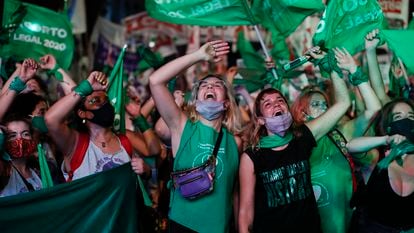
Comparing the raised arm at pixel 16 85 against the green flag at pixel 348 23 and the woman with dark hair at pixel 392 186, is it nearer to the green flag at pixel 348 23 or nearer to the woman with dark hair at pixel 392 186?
the green flag at pixel 348 23

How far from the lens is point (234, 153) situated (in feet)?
16.2

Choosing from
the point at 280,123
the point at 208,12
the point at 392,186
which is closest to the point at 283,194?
the point at 280,123

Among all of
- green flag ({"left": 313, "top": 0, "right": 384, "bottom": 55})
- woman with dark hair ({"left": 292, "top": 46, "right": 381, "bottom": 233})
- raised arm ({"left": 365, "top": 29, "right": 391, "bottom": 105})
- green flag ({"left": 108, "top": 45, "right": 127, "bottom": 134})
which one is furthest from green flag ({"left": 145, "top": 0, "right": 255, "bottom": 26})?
woman with dark hair ({"left": 292, "top": 46, "right": 381, "bottom": 233})

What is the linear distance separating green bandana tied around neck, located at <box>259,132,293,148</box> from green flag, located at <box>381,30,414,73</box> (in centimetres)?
117

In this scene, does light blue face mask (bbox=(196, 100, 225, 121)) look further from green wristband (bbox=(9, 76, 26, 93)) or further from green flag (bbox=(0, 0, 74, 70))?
green flag (bbox=(0, 0, 74, 70))

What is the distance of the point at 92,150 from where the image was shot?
527cm

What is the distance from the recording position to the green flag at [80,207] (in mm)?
4480

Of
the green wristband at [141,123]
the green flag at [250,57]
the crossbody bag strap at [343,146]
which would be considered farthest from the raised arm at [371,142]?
the green flag at [250,57]

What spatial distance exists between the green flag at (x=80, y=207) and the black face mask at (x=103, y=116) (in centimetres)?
58

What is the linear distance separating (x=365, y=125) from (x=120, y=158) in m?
2.05

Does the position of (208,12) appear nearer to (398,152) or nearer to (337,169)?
(337,169)

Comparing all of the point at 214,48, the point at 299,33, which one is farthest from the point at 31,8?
the point at 299,33

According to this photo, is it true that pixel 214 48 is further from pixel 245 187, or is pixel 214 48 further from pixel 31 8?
pixel 31 8

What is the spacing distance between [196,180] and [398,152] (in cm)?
139
